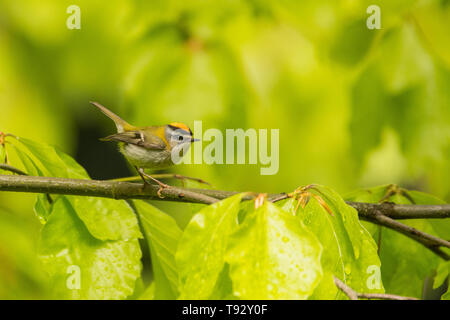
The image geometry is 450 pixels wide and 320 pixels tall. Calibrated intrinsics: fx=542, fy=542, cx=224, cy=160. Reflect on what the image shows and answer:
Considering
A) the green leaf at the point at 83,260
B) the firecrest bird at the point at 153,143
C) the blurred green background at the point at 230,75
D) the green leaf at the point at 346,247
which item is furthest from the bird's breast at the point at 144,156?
the green leaf at the point at 346,247

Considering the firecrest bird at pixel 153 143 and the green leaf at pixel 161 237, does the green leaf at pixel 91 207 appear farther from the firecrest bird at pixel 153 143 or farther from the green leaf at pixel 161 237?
the firecrest bird at pixel 153 143

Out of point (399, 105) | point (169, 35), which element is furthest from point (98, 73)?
point (399, 105)

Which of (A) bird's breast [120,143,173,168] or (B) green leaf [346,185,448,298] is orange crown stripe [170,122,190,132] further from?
(B) green leaf [346,185,448,298]

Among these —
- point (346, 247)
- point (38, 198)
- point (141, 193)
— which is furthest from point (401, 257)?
point (38, 198)

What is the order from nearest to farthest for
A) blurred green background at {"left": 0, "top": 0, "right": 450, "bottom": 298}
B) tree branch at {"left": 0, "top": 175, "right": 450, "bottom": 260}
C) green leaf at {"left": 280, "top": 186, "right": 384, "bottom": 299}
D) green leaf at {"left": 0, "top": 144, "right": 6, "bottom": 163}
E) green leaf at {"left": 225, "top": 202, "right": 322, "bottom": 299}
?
green leaf at {"left": 225, "top": 202, "right": 322, "bottom": 299} < green leaf at {"left": 280, "top": 186, "right": 384, "bottom": 299} < tree branch at {"left": 0, "top": 175, "right": 450, "bottom": 260} < green leaf at {"left": 0, "top": 144, "right": 6, "bottom": 163} < blurred green background at {"left": 0, "top": 0, "right": 450, "bottom": 298}

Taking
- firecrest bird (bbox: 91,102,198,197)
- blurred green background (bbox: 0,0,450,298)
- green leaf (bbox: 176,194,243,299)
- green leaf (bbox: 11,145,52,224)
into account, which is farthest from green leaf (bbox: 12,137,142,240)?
blurred green background (bbox: 0,0,450,298)

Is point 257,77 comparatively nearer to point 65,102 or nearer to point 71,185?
point 65,102
